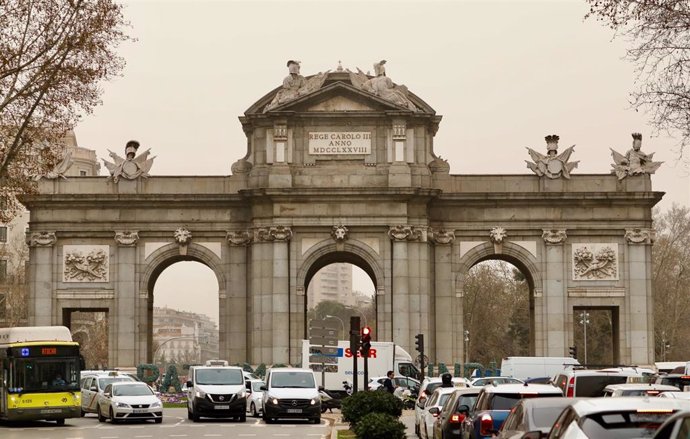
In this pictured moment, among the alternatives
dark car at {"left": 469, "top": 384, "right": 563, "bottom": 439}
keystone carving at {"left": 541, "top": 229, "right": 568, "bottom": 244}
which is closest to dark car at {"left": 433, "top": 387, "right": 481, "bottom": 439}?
dark car at {"left": 469, "top": 384, "right": 563, "bottom": 439}

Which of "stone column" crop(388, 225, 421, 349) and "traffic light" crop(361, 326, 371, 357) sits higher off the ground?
"stone column" crop(388, 225, 421, 349)

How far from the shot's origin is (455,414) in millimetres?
30188

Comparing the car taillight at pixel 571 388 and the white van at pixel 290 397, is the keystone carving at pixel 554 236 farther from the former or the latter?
the car taillight at pixel 571 388

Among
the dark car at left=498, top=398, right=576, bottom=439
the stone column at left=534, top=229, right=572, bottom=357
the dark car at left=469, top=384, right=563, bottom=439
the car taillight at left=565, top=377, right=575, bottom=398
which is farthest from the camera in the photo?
the stone column at left=534, top=229, right=572, bottom=357

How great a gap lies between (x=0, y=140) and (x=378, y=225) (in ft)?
100

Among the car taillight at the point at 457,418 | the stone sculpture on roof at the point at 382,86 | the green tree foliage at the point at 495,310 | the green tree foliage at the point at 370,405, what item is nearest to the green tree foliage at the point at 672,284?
the green tree foliage at the point at 495,310

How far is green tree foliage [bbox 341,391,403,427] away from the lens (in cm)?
3747

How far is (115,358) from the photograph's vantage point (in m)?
69.4

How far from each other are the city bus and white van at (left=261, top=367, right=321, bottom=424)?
248 inches

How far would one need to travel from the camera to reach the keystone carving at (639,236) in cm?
6900

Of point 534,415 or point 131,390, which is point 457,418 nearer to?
point 534,415

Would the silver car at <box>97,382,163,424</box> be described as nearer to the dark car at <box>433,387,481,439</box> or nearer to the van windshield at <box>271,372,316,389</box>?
the van windshield at <box>271,372,316,389</box>

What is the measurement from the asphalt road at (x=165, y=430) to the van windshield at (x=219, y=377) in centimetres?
138

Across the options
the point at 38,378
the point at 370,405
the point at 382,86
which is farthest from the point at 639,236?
the point at 370,405
